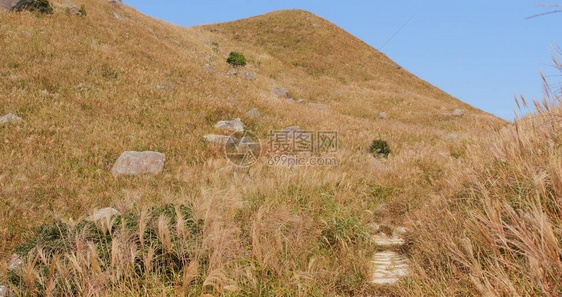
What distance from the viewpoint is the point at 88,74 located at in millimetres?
12672

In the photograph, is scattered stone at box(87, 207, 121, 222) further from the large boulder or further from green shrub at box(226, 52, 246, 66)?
green shrub at box(226, 52, 246, 66)

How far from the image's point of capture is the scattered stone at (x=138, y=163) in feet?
22.9

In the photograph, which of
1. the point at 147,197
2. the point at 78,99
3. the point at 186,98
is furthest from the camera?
the point at 186,98

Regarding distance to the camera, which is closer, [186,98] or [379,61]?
[186,98]

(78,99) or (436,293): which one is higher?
(78,99)

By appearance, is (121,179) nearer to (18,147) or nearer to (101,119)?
(18,147)

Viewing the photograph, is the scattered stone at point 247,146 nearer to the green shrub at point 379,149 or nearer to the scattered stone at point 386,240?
the green shrub at point 379,149

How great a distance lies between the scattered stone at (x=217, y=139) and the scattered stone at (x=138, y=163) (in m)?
1.77

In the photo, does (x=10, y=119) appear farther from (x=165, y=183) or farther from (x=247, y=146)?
(x=247, y=146)

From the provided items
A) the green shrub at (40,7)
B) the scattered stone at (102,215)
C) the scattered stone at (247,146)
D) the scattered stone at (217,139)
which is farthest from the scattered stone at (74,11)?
the scattered stone at (102,215)

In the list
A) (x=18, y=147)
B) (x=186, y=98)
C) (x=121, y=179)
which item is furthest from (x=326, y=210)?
(x=186, y=98)

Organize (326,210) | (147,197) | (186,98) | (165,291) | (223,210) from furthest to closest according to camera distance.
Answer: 1. (186,98)
2. (147,197)
3. (326,210)
4. (223,210)
5. (165,291)

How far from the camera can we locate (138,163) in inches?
281

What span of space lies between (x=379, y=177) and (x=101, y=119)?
7557 mm
